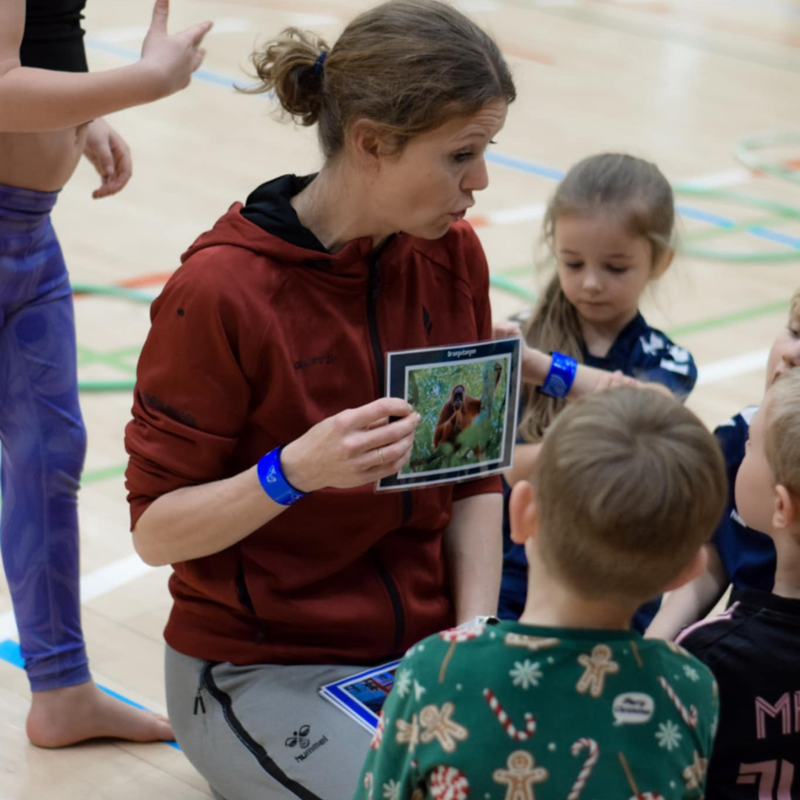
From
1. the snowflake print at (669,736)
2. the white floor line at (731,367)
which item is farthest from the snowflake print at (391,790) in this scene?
the white floor line at (731,367)

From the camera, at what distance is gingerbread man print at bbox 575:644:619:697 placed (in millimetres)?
1263

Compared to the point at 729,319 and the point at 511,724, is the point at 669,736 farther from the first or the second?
the point at 729,319

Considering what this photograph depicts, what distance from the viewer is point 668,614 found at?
1.98 m

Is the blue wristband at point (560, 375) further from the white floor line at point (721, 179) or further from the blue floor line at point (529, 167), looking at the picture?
the white floor line at point (721, 179)

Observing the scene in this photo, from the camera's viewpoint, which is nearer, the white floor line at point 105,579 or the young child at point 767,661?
the young child at point 767,661

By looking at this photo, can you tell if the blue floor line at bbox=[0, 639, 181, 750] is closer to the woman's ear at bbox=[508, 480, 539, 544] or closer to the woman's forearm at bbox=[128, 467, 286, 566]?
the woman's forearm at bbox=[128, 467, 286, 566]

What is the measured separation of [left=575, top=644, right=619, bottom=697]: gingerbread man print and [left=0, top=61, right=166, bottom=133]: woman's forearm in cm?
118

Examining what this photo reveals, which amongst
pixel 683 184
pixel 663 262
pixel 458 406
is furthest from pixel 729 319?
pixel 458 406

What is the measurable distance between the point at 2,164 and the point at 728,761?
140 centimetres

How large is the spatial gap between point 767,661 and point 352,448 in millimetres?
562

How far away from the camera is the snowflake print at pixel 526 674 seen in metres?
1.26

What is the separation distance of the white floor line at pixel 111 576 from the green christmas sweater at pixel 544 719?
1583 millimetres

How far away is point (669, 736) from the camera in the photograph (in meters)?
1.28

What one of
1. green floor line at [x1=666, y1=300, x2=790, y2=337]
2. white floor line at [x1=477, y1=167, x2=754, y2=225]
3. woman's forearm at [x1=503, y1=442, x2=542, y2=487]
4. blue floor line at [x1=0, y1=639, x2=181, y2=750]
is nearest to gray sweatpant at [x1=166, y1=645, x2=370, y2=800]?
blue floor line at [x1=0, y1=639, x2=181, y2=750]
